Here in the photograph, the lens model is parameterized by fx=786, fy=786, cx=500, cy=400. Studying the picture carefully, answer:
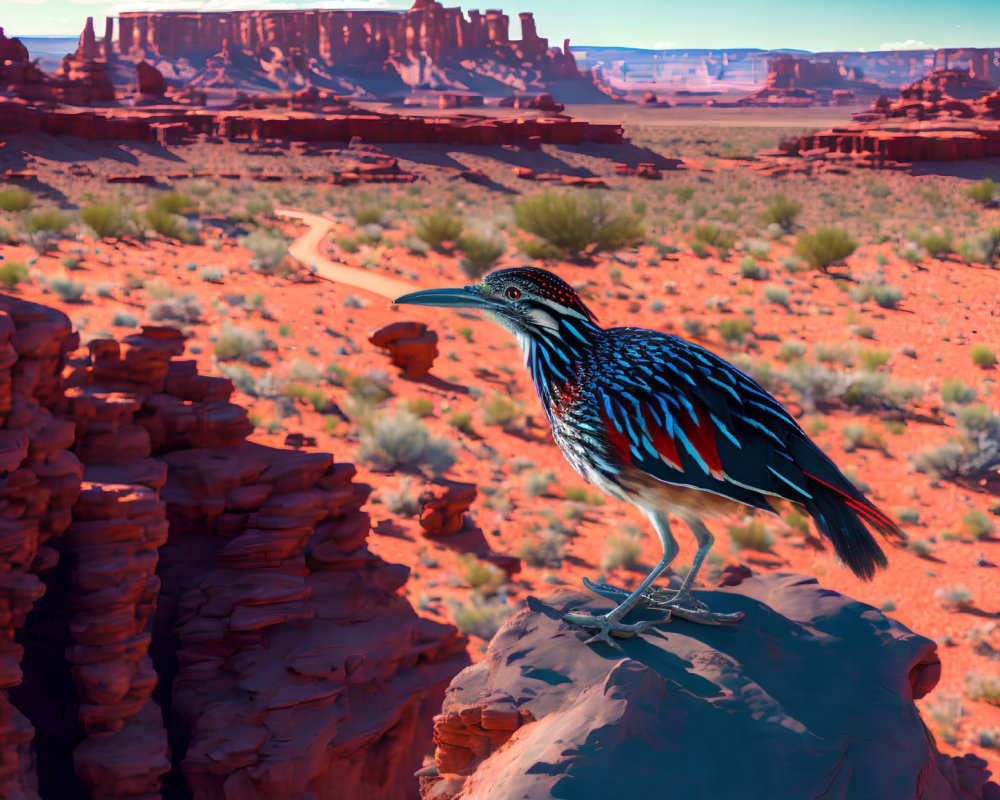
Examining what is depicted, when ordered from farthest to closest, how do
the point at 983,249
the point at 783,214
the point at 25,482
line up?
the point at 783,214 → the point at 983,249 → the point at 25,482

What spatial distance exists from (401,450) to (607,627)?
8622 millimetres

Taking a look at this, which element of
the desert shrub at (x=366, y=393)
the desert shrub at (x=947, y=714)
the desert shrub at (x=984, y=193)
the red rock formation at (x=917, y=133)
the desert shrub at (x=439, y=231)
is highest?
the red rock formation at (x=917, y=133)

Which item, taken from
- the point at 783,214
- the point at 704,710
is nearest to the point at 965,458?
the point at 704,710

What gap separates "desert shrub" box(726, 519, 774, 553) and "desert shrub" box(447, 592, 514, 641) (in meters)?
3.52

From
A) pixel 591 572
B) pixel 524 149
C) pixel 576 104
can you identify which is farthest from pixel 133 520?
pixel 576 104

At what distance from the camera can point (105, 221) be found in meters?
23.4

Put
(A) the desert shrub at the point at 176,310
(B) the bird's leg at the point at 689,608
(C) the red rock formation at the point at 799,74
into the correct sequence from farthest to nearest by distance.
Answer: (C) the red rock formation at the point at 799,74 < (A) the desert shrub at the point at 176,310 < (B) the bird's leg at the point at 689,608

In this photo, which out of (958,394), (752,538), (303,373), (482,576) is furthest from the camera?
(958,394)

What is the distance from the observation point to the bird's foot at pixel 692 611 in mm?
3680

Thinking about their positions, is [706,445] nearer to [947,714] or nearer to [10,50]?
[947,714]

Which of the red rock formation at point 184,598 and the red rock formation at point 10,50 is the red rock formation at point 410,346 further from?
the red rock formation at point 10,50

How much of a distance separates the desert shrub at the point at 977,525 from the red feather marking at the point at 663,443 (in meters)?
9.46

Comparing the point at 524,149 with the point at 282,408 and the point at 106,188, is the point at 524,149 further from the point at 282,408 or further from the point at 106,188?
the point at 282,408

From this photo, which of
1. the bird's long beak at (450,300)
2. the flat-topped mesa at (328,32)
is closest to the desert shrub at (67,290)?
the bird's long beak at (450,300)
